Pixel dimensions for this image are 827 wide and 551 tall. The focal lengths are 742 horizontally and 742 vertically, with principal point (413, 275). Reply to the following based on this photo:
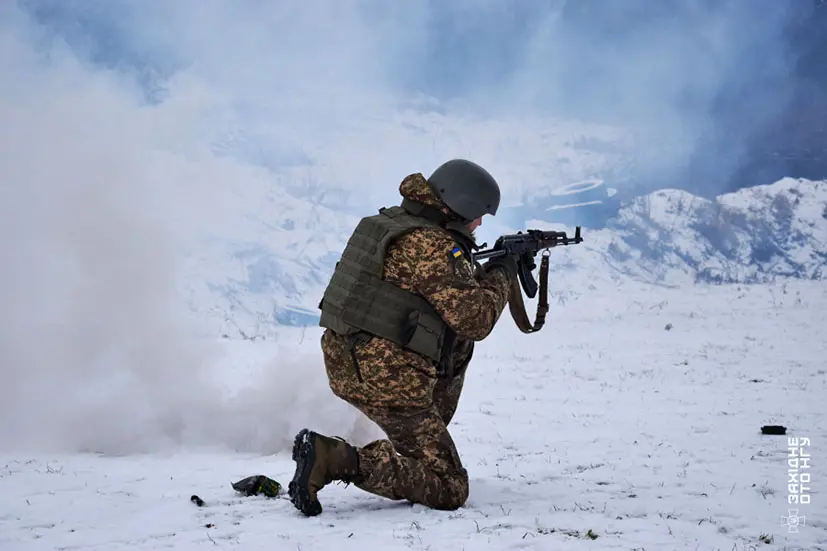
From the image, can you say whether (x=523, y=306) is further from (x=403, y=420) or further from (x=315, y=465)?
(x=315, y=465)

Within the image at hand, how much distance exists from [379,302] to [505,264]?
1.00 metres

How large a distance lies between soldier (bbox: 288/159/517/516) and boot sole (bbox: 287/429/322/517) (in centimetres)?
5

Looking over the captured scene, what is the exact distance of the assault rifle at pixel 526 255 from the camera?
4.94 metres

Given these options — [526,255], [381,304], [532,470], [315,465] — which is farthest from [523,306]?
[315,465]

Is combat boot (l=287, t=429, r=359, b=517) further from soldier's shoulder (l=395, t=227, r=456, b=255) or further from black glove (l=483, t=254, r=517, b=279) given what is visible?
black glove (l=483, t=254, r=517, b=279)

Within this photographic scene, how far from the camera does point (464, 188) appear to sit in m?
4.54

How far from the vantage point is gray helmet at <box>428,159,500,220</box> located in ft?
14.9

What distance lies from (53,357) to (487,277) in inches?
199

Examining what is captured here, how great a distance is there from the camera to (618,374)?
10367 mm

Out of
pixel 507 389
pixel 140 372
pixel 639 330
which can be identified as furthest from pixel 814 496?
pixel 639 330

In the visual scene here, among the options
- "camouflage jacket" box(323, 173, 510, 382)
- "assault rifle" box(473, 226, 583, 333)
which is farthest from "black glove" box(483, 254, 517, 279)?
"camouflage jacket" box(323, 173, 510, 382)

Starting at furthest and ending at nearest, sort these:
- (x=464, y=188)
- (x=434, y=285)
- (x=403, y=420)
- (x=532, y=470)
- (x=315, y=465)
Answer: (x=532, y=470) < (x=464, y=188) < (x=403, y=420) < (x=434, y=285) < (x=315, y=465)

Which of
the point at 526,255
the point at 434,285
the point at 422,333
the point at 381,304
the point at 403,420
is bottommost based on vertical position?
the point at 403,420

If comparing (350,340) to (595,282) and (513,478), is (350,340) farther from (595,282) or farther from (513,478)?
(595,282)
